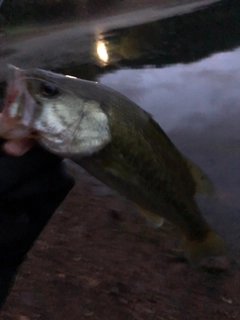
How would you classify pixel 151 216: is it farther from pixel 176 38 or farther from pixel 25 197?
pixel 176 38

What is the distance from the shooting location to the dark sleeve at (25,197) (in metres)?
2.01

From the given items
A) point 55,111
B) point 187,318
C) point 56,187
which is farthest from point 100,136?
point 187,318

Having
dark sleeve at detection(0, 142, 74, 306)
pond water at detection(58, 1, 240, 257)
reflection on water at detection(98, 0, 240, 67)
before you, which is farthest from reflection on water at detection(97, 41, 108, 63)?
dark sleeve at detection(0, 142, 74, 306)

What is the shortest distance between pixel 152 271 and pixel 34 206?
1.76 metres

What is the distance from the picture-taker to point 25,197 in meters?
2.13

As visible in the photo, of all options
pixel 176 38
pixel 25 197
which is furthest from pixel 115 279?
pixel 176 38

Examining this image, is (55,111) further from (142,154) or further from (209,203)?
(209,203)

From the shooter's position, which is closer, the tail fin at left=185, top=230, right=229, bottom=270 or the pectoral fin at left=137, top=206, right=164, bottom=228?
the pectoral fin at left=137, top=206, right=164, bottom=228

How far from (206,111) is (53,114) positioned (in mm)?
5615

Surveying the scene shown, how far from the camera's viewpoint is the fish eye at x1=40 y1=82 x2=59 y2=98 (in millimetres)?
1916

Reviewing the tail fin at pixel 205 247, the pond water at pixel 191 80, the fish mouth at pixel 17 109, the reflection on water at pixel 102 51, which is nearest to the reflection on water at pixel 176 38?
the pond water at pixel 191 80

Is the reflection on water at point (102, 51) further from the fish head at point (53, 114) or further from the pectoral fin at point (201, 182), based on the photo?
the fish head at point (53, 114)

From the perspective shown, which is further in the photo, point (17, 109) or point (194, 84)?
point (194, 84)

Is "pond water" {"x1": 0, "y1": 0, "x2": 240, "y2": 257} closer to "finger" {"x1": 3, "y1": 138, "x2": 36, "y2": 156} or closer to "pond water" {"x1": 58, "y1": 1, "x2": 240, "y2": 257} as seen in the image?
"pond water" {"x1": 58, "y1": 1, "x2": 240, "y2": 257}
